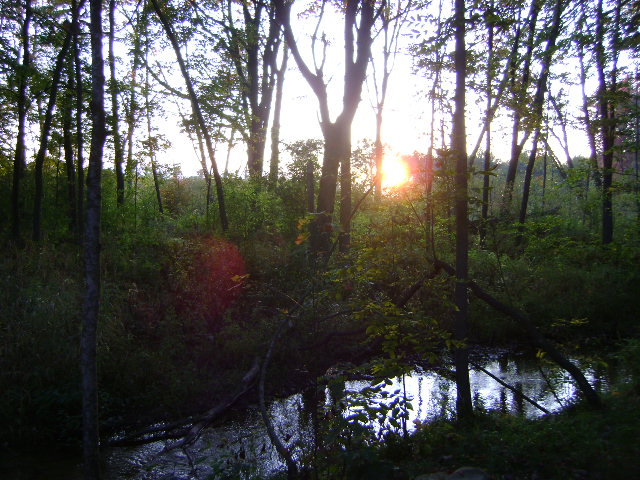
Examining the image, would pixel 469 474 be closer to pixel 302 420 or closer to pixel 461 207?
pixel 461 207

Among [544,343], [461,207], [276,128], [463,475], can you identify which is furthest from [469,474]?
[276,128]

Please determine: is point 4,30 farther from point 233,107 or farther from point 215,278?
point 215,278

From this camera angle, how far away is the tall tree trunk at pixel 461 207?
5656mm

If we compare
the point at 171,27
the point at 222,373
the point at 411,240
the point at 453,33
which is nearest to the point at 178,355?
the point at 222,373

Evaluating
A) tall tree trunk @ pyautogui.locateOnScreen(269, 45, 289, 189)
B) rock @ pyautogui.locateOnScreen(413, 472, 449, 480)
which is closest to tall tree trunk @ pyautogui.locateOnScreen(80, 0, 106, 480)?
rock @ pyautogui.locateOnScreen(413, 472, 449, 480)

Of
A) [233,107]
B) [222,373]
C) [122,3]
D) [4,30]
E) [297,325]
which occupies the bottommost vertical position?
[222,373]

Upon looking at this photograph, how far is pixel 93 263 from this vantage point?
16.9ft

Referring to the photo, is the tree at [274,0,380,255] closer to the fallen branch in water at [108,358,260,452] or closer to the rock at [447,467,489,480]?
the fallen branch in water at [108,358,260,452]

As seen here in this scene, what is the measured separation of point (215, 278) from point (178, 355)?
2.91 m

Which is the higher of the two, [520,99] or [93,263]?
[520,99]

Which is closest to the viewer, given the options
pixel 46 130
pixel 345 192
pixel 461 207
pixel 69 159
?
pixel 461 207

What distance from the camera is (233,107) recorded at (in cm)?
1606

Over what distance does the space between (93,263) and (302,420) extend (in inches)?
183

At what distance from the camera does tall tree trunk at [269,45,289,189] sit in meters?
17.7
